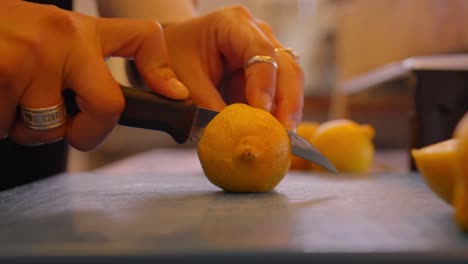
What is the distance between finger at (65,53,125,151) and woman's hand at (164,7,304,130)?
0.76 ft

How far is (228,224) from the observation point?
55 centimetres

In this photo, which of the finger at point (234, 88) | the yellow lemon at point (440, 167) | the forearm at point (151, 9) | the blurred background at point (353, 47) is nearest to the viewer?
the yellow lemon at point (440, 167)

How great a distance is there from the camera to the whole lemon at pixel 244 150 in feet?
2.39

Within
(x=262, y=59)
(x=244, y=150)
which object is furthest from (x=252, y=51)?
(x=244, y=150)

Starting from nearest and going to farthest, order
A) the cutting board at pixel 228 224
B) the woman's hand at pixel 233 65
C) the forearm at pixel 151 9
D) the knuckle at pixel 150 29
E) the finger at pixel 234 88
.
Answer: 1. the cutting board at pixel 228 224
2. the knuckle at pixel 150 29
3. the woman's hand at pixel 233 65
4. the finger at pixel 234 88
5. the forearm at pixel 151 9

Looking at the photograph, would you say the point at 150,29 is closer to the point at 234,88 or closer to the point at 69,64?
the point at 69,64

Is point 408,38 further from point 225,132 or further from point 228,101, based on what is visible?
point 225,132

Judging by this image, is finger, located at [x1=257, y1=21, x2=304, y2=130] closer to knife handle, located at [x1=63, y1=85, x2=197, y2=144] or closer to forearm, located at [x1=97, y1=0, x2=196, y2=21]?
knife handle, located at [x1=63, y1=85, x2=197, y2=144]

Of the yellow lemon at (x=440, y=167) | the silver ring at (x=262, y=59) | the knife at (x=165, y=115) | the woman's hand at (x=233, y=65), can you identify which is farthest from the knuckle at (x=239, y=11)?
the yellow lemon at (x=440, y=167)

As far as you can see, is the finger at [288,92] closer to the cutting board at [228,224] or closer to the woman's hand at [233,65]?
the woman's hand at [233,65]

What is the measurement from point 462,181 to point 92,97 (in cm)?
45

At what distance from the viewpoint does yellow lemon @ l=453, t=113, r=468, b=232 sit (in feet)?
1.59

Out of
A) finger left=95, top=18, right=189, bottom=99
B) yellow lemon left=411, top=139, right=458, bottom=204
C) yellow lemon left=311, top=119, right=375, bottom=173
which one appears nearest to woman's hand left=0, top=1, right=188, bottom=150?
finger left=95, top=18, right=189, bottom=99

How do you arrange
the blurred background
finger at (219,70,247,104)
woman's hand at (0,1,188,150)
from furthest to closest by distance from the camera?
the blurred background, finger at (219,70,247,104), woman's hand at (0,1,188,150)
